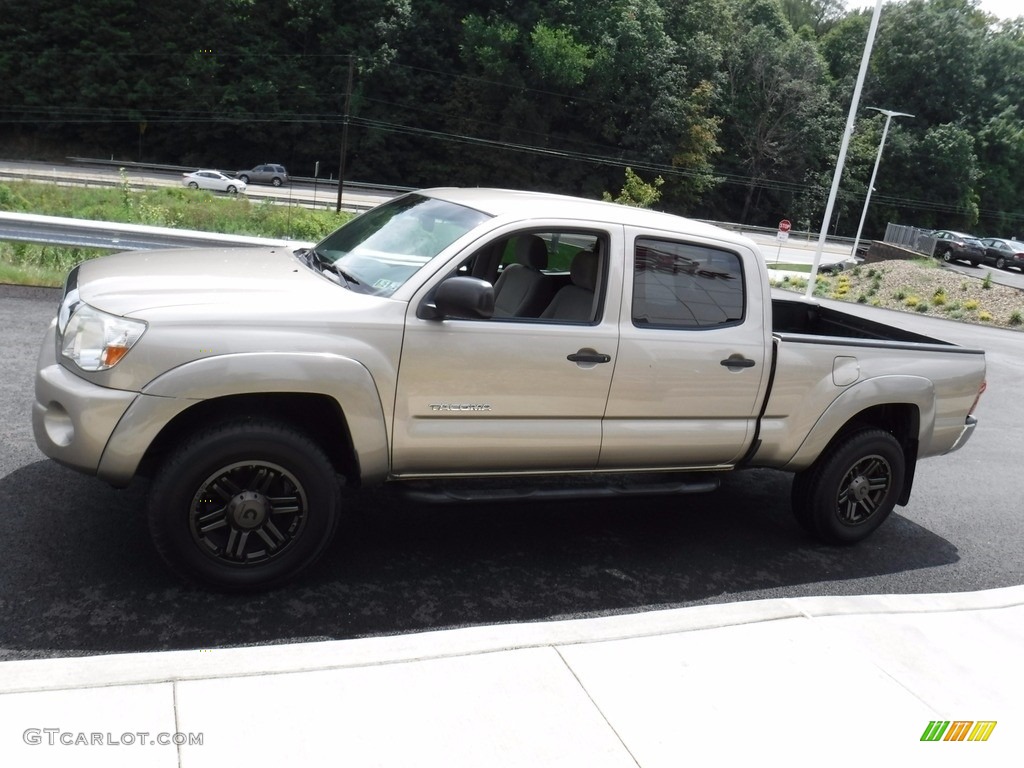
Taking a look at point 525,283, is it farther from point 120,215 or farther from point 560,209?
point 120,215

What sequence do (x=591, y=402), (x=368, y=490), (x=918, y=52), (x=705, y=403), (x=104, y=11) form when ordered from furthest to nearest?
(x=918, y=52)
(x=104, y=11)
(x=368, y=490)
(x=705, y=403)
(x=591, y=402)

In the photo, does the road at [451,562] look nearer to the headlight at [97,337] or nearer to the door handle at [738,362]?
the headlight at [97,337]

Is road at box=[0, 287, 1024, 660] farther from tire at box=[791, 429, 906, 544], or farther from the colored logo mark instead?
the colored logo mark

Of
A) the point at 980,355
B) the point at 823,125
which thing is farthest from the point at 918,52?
the point at 980,355

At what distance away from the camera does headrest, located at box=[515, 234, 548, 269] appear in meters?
5.25

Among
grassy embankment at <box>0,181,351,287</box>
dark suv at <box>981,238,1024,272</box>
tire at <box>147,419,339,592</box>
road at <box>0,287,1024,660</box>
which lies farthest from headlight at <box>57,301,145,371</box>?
dark suv at <box>981,238,1024,272</box>

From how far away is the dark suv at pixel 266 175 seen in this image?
6138 centimetres

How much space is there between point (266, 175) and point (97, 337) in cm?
6191

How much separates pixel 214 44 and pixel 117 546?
2767 inches

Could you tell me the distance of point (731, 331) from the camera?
16.8ft

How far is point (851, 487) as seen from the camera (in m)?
5.73

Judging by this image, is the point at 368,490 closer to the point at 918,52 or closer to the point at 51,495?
the point at 51,495

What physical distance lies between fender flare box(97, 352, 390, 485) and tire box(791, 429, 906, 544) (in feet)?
9.64

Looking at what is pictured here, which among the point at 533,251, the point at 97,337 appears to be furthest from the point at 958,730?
the point at 97,337
